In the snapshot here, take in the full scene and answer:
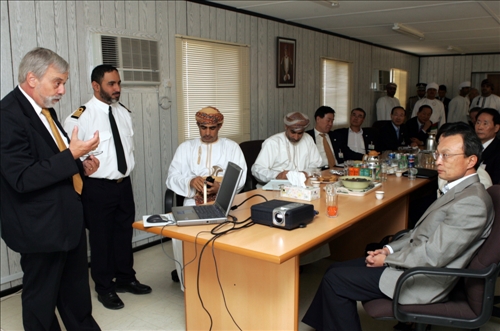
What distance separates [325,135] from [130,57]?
6.91 ft

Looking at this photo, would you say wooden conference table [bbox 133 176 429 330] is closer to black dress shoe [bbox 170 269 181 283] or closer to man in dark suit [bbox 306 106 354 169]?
black dress shoe [bbox 170 269 181 283]

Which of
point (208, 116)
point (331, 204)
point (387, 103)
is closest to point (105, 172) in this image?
point (208, 116)

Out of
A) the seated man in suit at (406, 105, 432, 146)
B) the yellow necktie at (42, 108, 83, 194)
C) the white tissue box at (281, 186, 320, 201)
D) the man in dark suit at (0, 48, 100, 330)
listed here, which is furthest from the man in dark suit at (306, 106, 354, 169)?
the man in dark suit at (0, 48, 100, 330)

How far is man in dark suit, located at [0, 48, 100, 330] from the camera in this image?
6.32 ft

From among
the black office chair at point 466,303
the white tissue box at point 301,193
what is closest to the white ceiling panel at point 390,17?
the white tissue box at point 301,193

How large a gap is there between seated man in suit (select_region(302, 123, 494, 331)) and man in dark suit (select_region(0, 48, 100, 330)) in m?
1.30

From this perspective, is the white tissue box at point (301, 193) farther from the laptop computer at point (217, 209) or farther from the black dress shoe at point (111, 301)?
the black dress shoe at point (111, 301)

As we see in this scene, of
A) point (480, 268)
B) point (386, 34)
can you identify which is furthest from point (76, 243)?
point (386, 34)

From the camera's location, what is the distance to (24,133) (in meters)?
1.96

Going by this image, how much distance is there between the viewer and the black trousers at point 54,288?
214 centimetres

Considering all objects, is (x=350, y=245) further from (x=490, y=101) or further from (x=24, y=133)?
(x=490, y=101)

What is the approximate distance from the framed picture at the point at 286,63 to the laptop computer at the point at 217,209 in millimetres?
3473

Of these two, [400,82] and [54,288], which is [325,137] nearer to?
[54,288]

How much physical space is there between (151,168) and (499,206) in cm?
301
